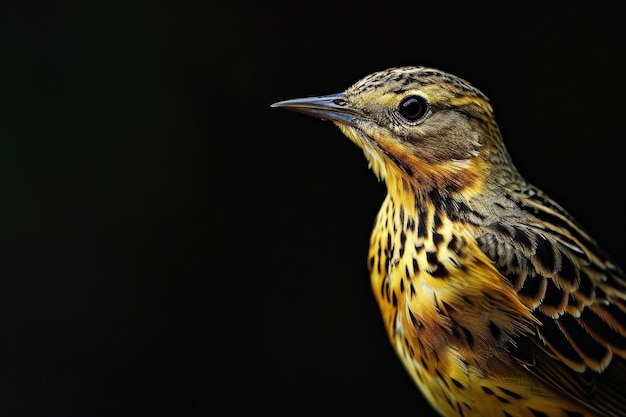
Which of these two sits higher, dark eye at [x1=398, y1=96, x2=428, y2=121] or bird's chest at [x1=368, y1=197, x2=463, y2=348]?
dark eye at [x1=398, y1=96, x2=428, y2=121]

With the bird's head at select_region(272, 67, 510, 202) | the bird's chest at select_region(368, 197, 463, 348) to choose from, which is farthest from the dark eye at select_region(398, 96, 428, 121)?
the bird's chest at select_region(368, 197, 463, 348)

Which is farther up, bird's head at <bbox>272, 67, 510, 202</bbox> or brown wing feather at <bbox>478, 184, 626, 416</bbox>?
bird's head at <bbox>272, 67, 510, 202</bbox>

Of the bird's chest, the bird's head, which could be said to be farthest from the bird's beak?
the bird's chest

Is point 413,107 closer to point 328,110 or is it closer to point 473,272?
point 328,110

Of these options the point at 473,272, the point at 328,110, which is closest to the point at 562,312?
the point at 473,272

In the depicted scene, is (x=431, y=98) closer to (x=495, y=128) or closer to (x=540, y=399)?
(x=495, y=128)

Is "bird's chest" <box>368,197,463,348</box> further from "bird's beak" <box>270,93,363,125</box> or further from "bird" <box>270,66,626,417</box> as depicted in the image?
"bird's beak" <box>270,93,363,125</box>

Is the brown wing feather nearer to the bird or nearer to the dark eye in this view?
the bird
